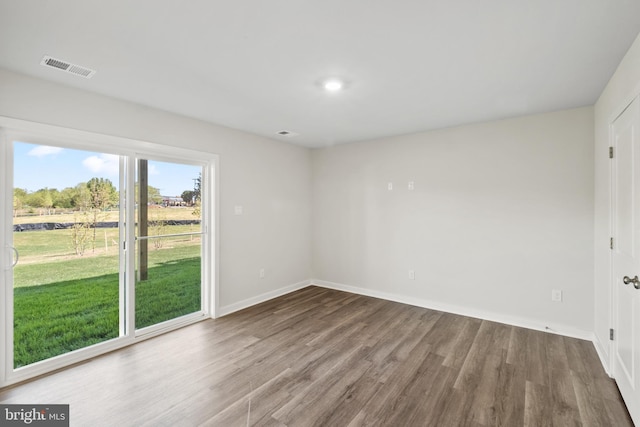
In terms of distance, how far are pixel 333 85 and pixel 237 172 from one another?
2068mm

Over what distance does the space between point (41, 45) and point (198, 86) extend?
1.03 metres

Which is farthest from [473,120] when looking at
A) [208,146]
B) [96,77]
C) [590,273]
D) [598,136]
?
[96,77]

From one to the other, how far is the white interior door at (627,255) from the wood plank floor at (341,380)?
0.82 feet

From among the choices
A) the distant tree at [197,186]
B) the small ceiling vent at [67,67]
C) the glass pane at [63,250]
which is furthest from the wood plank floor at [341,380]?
the small ceiling vent at [67,67]

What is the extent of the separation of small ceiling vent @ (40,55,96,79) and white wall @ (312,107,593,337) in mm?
3506

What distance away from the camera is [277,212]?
4746 millimetres

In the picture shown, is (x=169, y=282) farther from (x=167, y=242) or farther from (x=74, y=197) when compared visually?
(x=74, y=197)

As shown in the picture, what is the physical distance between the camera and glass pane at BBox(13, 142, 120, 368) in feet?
8.23

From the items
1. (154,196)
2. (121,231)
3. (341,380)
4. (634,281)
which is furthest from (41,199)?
(634,281)

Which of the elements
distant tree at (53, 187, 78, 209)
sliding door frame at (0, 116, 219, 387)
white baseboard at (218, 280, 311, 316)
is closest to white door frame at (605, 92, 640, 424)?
white baseboard at (218, 280, 311, 316)

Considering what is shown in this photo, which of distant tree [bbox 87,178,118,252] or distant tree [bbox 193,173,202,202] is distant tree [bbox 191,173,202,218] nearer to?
distant tree [bbox 193,173,202,202]

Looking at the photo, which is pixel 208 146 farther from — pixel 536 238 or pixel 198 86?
pixel 536 238

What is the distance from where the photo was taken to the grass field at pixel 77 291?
2.56m

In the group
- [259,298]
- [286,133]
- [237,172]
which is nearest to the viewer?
[237,172]
